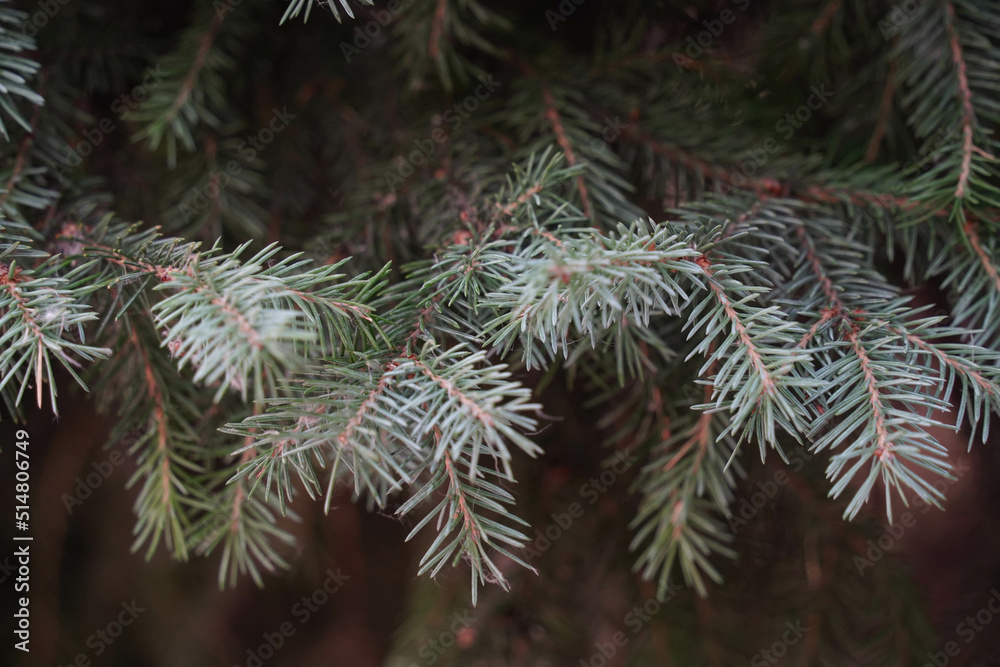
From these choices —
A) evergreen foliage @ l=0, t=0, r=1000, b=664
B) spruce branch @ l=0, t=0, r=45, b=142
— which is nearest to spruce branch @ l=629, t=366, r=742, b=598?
evergreen foliage @ l=0, t=0, r=1000, b=664

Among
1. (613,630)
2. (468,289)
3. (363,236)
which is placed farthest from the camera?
(613,630)

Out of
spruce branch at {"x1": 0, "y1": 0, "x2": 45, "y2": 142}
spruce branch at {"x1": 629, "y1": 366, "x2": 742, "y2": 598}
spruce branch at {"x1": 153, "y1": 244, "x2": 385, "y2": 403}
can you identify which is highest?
spruce branch at {"x1": 0, "y1": 0, "x2": 45, "y2": 142}

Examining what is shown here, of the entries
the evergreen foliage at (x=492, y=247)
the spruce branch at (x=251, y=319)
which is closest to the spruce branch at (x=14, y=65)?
the evergreen foliage at (x=492, y=247)

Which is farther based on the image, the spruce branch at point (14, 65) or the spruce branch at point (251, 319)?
the spruce branch at point (14, 65)

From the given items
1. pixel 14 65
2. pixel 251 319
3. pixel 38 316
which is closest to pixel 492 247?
pixel 251 319

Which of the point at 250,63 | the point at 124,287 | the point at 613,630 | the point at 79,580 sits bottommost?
the point at 613,630

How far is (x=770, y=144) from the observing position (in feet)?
1.82

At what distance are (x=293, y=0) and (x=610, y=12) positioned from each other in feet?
1.19

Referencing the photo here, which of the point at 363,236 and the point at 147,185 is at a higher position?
the point at 147,185

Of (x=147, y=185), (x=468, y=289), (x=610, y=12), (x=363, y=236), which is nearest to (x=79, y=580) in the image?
(x=147, y=185)

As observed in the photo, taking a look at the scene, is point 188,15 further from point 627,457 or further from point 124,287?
point 627,457

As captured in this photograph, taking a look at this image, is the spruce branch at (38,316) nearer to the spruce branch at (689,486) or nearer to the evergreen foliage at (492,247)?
the evergreen foliage at (492,247)

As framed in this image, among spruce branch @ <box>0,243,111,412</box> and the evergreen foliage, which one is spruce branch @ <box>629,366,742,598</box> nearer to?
the evergreen foliage

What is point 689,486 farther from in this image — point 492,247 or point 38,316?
point 38,316
